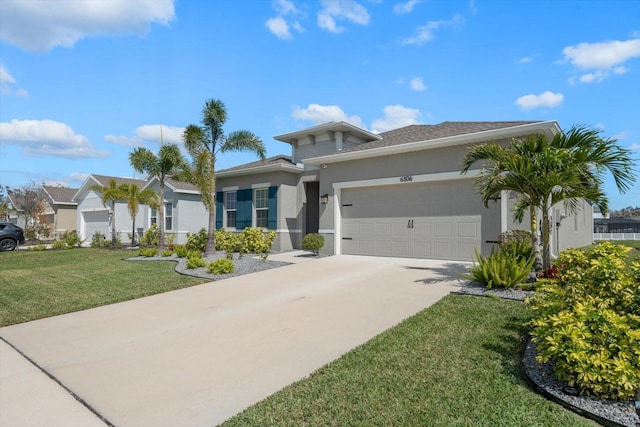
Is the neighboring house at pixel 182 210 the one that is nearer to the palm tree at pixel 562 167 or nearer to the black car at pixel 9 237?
the black car at pixel 9 237

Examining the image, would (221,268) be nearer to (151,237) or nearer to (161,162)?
(161,162)

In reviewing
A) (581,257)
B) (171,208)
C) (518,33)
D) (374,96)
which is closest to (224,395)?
(581,257)

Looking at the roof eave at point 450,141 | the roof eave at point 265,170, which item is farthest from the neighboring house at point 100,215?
the roof eave at point 450,141

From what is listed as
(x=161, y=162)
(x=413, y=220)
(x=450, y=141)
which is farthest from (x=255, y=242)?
(x=450, y=141)

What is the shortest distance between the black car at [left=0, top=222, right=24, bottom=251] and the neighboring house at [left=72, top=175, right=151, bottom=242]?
17.0 feet

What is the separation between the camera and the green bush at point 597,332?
2775 mm

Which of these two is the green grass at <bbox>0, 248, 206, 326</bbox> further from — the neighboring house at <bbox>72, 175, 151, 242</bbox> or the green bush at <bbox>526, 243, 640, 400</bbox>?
the neighboring house at <bbox>72, 175, 151, 242</bbox>

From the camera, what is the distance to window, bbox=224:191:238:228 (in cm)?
1750

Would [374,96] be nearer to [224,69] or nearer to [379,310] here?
[224,69]

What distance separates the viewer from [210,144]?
14.0 m

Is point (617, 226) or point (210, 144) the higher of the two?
point (210, 144)

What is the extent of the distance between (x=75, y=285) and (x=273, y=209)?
8145mm

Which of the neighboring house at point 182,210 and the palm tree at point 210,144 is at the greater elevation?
the palm tree at point 210,144

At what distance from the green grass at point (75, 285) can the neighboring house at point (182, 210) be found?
7.71 metres
